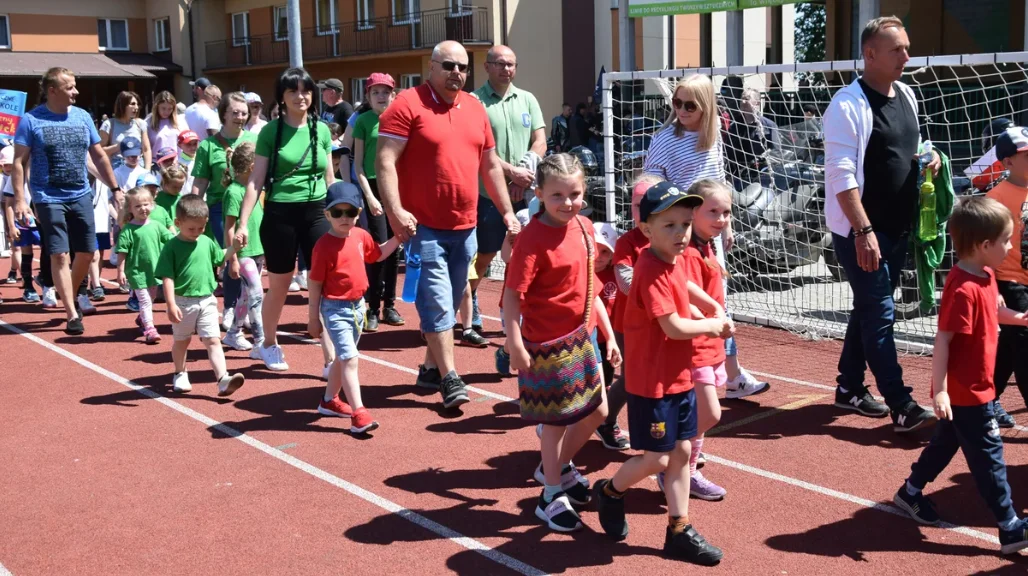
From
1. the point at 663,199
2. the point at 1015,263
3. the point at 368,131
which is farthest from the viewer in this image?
the point at 368,131

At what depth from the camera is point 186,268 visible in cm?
698

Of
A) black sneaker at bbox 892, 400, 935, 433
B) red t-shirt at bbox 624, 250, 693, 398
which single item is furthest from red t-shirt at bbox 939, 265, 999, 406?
black sneaker at bbox 892, 400, 935, 433

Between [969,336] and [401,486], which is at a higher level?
[969,336]

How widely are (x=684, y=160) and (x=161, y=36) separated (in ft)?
157

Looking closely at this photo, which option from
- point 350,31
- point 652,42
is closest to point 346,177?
point 652,42

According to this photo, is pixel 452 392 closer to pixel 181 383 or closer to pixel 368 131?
pixel 181 383

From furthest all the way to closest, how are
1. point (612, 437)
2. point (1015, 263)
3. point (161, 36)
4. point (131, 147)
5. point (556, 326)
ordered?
point (161, 36) → point (131, 147) → point (612, 437) → point (1015, 263) → point (556, 326)

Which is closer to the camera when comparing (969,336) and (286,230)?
(969,336)

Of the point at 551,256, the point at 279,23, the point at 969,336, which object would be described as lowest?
the point at 969,336

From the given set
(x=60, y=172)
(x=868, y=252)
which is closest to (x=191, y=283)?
(x=60, y=172)

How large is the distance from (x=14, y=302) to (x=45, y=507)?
7.12 metres

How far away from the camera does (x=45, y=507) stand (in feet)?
16.7

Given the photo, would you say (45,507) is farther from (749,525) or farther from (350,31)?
(350,31)

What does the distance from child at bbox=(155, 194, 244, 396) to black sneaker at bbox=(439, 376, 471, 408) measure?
4.96ft
